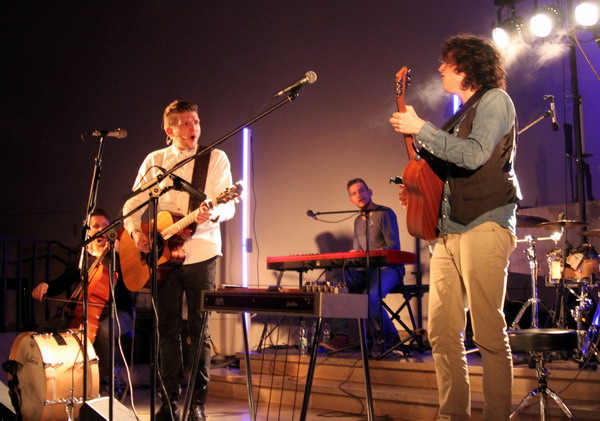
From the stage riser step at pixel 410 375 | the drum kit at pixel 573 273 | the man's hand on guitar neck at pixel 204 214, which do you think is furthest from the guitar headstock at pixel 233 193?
the drum kit at pixel 573 273

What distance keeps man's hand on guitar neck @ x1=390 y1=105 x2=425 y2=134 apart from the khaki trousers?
491 millimetres

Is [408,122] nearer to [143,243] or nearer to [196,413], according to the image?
[143,243]

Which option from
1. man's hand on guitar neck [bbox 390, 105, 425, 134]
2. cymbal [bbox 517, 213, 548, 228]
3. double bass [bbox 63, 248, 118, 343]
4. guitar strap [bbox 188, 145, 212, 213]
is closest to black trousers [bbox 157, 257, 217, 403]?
guitar strap [bbox 188, 145, 212, 213]

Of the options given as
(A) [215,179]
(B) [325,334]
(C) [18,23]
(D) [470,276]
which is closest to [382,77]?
(B) [325,334]

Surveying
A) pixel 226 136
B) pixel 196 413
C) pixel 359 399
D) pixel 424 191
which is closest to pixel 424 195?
pixel 424 191

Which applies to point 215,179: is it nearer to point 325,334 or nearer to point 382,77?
point 325,334

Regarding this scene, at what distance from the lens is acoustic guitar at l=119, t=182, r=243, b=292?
358 cm

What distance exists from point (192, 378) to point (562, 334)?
6.64 feet

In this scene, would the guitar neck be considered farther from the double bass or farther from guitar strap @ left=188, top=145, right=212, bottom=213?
the double bass

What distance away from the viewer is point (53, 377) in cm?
419

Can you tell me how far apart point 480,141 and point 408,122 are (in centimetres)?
31

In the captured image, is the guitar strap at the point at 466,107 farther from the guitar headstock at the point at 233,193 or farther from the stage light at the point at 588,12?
the stage light at the point at 588,12

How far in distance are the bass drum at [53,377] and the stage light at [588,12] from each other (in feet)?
16.6

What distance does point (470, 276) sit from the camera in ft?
8.69
